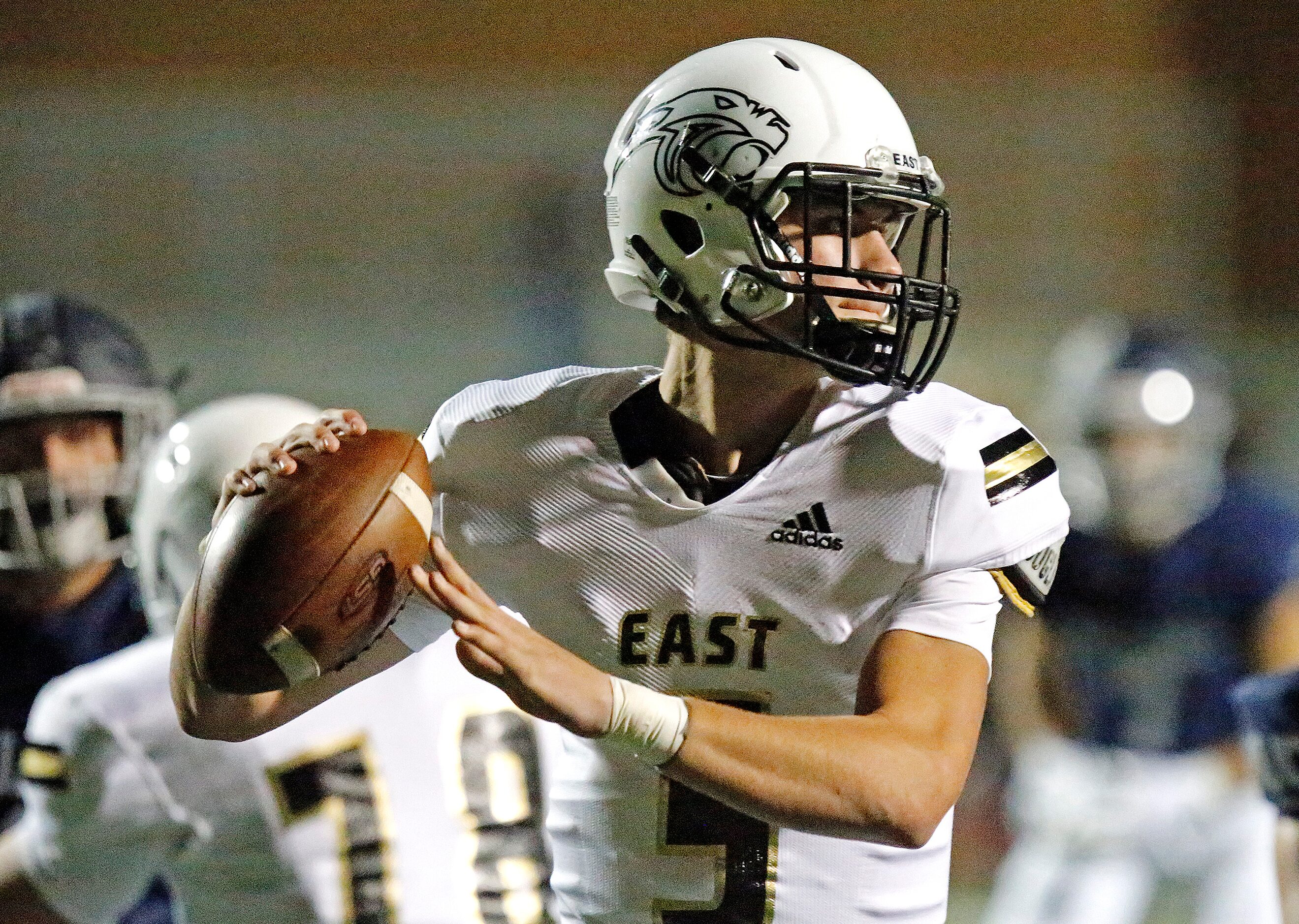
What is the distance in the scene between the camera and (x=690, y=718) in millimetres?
1490

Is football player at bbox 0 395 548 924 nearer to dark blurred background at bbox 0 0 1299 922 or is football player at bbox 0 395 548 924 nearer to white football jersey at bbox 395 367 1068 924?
white football jersey at bbox 395 367 1068 924

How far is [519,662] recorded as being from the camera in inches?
55.7

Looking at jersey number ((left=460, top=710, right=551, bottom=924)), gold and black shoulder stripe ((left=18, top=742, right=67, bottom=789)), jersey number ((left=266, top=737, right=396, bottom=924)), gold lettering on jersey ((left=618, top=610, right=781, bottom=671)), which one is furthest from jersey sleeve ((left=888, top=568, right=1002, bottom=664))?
gold and black shoulder stripe ((left=18, top=742, right=67, bottom=789))

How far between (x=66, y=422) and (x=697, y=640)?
7.05 feet

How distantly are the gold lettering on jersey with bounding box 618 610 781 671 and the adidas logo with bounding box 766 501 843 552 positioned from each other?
0.09 meters

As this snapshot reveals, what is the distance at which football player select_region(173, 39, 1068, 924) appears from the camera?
1.68 meters

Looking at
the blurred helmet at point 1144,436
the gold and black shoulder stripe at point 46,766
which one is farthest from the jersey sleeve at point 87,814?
the blurred helmet at point 1144,436

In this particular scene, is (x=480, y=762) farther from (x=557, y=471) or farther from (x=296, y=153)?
(x=296, y=153)

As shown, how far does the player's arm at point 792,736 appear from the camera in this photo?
143cm

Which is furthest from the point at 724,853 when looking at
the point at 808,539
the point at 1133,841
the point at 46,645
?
the point at 1133,841

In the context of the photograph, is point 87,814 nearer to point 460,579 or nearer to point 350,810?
point 350,810

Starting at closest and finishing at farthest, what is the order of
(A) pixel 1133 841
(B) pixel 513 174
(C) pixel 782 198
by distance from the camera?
(C) pixel 782 198 → (A) pixel 1133 841 → (B) pixel 513 174

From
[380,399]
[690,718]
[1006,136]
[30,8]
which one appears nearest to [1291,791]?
[690,718]

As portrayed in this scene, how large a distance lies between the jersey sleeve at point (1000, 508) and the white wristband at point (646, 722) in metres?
0.36
